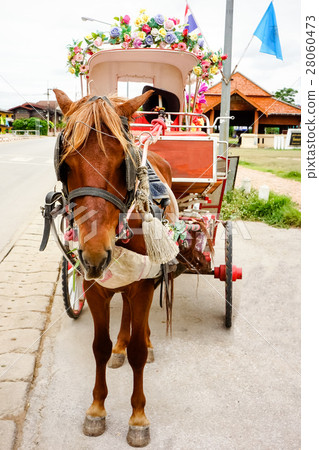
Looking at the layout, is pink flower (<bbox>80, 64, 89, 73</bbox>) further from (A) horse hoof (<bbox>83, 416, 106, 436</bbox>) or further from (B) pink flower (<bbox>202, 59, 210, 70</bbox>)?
(A) horse hoof (<bbox>83, 416, 106, 436</bbox>)

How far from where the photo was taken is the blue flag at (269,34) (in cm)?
350

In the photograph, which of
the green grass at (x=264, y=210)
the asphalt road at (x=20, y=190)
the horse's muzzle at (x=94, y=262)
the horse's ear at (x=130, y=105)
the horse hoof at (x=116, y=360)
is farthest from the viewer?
the green grass at (x=264, y=210)

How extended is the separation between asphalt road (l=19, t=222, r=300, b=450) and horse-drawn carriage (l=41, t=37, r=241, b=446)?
191 mm

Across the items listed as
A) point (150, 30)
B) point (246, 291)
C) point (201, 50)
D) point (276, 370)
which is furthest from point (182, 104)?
point (276, 370)

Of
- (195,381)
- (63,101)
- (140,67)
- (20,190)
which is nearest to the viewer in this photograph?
(63,101)

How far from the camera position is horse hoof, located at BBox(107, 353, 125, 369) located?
11.0ft

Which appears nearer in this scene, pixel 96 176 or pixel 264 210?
pixel 96 176

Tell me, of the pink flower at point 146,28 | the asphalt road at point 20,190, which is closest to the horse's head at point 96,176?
the pink flower at point 146,28

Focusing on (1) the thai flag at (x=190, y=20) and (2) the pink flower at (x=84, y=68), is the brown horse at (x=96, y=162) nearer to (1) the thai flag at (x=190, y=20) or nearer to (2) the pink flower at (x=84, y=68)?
(2) the pink flower at (x=84, y=68)

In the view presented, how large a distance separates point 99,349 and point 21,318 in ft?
5.35

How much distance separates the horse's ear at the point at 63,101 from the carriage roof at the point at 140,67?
2470 mm

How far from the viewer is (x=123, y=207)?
6.35ft

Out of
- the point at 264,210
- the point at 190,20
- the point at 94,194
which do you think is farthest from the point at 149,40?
the point at 264,210

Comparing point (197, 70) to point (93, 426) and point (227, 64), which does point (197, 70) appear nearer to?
point (227, 64)
